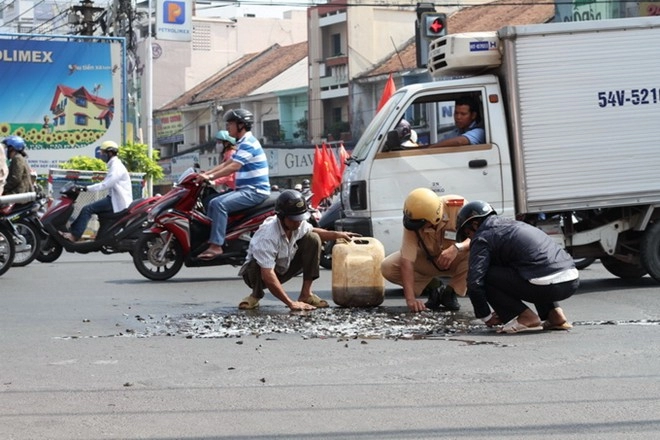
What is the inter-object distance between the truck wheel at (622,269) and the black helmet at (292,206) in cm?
464

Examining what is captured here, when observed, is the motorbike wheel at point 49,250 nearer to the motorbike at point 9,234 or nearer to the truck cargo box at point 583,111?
the motorbike at point 9,234

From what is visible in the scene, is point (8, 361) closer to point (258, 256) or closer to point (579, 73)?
point (258, 256)

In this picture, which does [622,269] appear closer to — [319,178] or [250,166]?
[250,166]

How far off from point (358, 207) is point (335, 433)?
6517mm

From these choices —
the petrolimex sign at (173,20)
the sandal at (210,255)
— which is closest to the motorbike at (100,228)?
the sandal at (210,255)

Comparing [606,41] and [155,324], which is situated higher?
[606,41]

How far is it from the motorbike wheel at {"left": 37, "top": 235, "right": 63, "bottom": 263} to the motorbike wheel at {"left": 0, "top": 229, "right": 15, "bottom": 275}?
1977 mm

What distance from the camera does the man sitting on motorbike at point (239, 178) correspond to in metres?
13.1

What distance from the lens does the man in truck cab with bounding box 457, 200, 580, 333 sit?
8.34 m

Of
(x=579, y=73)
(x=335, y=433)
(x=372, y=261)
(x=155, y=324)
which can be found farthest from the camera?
(x=579, y=73)

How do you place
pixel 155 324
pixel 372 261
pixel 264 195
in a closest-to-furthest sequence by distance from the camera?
pixel 155 324 < pixel 372 261 < pixel 264 195

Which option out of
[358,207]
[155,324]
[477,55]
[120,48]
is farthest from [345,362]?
[120,48]

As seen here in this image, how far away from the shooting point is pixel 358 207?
11727 mm

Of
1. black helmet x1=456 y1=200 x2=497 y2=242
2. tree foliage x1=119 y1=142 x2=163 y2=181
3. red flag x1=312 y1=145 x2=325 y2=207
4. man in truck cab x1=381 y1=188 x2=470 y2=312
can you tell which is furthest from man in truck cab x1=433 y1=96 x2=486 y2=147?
tree foliage x1=119 y1=142 x2=163 y2=181
